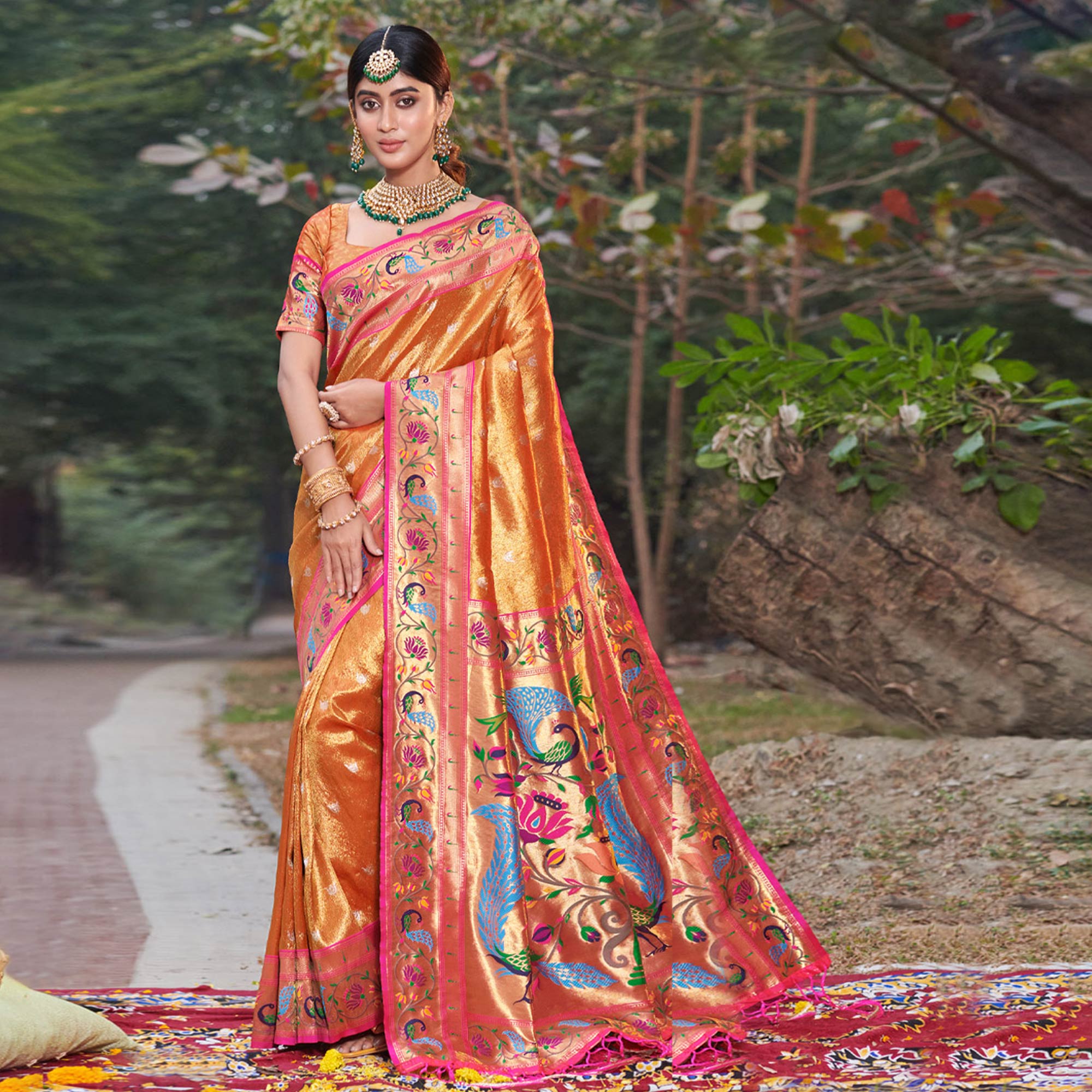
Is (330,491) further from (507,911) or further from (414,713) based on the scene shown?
(507,911)

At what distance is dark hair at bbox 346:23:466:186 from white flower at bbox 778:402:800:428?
2424 mm

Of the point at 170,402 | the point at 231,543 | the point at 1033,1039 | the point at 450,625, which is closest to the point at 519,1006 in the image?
the point at 450,625

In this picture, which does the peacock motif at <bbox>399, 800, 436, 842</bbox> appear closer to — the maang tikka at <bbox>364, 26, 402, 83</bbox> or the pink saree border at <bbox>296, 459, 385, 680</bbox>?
the pink saree border at <bbox>296, 459, 385, 680</bbox>

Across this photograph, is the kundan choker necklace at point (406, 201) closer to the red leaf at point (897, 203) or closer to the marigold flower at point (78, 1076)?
the marigold flower at point (78, 1076)

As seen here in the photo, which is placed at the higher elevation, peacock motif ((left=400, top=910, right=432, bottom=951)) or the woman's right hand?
the woman's right hand

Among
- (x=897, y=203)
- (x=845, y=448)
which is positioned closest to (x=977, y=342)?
(x=845, y=448)

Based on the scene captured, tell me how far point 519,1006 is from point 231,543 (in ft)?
86.7

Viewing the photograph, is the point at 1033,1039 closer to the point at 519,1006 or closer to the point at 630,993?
the point at 630,993

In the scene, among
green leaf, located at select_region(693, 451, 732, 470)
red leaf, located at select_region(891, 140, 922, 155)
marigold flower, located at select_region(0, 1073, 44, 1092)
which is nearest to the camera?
marigold flower, located at select_region(0, 1073, 44, 1092)

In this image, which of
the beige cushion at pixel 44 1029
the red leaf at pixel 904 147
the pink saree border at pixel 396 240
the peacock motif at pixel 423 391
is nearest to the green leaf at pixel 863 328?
the red leaf at pixel 904 147

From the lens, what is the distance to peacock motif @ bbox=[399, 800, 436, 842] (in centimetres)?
238

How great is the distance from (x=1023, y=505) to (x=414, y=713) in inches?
110

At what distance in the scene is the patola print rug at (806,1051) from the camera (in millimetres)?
2230

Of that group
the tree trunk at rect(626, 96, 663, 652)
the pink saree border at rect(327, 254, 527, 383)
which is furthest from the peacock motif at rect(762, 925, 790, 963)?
the tree trunk at rect(626, 96, 663, 652)
